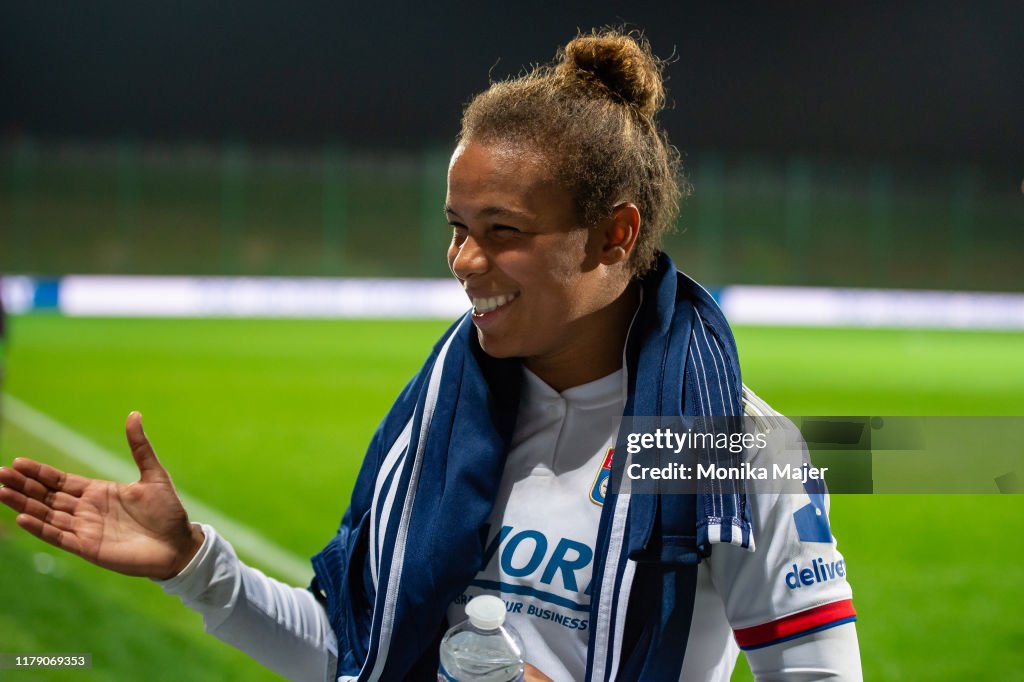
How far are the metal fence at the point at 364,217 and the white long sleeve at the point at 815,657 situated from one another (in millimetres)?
5895

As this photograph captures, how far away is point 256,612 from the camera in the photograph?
1.26 meters

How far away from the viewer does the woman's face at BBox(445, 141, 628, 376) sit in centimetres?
112

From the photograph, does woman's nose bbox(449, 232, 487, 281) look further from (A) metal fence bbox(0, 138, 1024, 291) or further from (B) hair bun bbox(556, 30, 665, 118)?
(A) metal fence bbox(0, 138, 1024, 291)

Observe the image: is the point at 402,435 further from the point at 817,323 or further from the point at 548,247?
the point at 817,323

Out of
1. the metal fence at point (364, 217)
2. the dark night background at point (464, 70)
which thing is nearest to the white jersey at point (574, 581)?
the dark night background at point (464, 70)

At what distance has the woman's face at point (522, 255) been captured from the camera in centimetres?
112

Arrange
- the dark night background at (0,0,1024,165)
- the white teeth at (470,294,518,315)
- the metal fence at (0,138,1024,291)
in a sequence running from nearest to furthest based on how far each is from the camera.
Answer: the white teeth at (470,294,518,315) → the dark night background at (0,0,1024,165) → the metal fence at (0,138,1024,291)

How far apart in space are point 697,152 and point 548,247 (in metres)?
6.34

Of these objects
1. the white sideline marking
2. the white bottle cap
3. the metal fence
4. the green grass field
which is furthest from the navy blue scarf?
the metal fence

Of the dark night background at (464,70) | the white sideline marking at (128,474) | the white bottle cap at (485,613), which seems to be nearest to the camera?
the white bottle cap at (485,613)

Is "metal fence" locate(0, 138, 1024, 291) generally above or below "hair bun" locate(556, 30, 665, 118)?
above

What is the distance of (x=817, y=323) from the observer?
8609 millimetres

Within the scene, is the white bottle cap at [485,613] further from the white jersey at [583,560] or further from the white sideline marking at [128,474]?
the white sideline marking at [128,474]

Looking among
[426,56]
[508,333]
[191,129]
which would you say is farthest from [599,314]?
[191,129]
